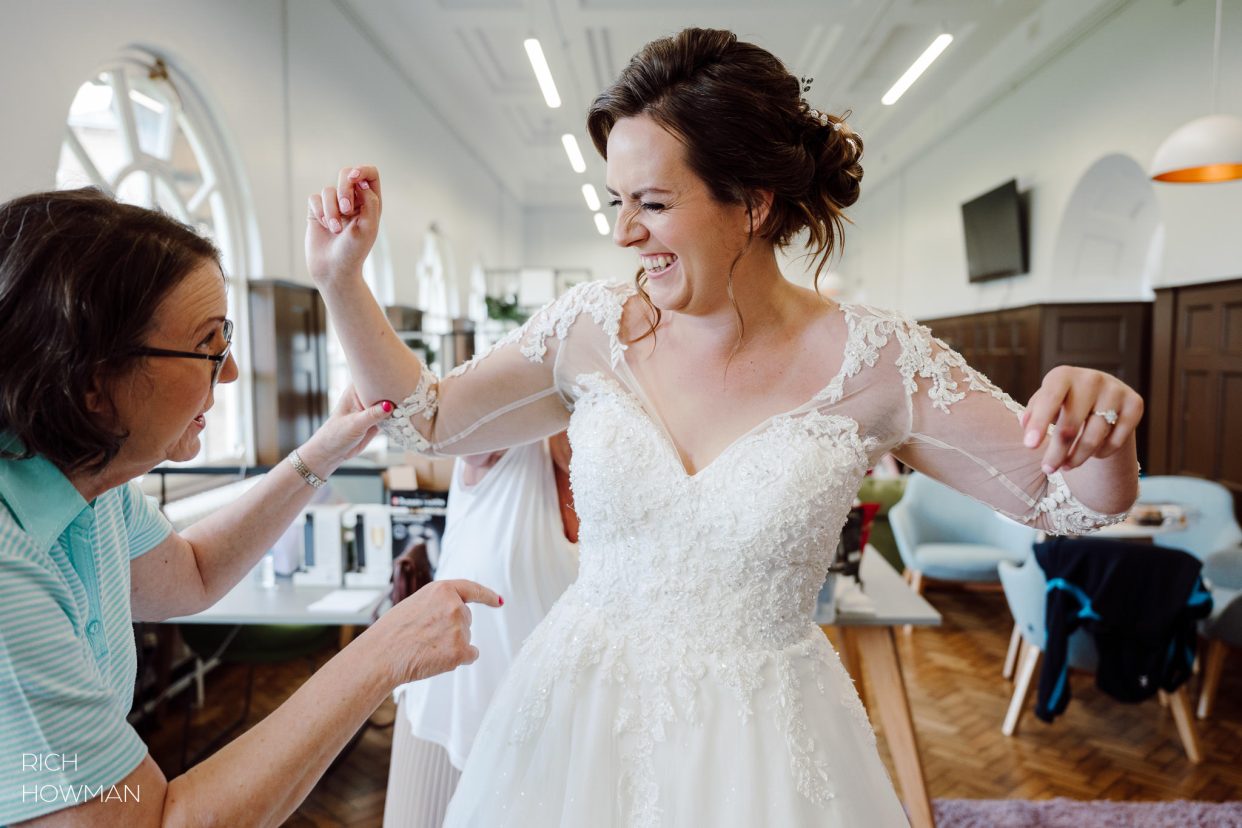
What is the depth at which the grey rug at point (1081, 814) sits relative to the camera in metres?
2.84

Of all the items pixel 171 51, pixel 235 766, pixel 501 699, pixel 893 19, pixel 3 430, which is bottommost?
pixel 501 699

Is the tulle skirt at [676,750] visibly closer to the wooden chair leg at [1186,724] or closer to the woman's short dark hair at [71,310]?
the woman's short dark hair at [71,310]

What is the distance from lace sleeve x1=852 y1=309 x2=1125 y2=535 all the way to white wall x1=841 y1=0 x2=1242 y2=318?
486 cm

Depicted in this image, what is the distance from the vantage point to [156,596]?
124 cm

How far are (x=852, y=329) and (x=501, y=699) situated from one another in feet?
2.70

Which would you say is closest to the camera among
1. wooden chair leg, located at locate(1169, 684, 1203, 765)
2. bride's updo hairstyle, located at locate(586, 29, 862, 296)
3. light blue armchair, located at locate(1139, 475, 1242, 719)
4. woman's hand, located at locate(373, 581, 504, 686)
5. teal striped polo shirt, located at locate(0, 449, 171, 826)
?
teal striped polo shirt, located at locate(0, 449, 171, 826)

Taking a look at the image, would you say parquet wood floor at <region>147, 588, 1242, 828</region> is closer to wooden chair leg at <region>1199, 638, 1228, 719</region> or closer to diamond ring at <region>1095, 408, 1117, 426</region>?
wooden chair leg at <region>1199, 638, 1228, 719</region>

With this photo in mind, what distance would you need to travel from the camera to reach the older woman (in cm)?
75

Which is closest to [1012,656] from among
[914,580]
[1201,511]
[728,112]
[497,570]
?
[914,580]

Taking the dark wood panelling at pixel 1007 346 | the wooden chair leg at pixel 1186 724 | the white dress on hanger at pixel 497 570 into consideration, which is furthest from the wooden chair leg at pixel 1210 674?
the dark wood panelling at pixel 1007 346

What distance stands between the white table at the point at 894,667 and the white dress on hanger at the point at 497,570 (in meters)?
1.20

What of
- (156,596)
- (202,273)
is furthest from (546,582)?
(202,273)

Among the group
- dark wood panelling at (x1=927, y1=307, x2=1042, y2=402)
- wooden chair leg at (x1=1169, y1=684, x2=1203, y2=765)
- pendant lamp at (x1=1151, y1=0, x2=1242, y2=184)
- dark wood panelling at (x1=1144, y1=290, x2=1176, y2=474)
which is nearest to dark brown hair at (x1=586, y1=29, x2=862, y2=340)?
wooden chair leg at (x1=1169, y1=684, x2=1203, y2=765)

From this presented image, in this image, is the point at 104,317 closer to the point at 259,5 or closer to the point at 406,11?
the point at 259,5
